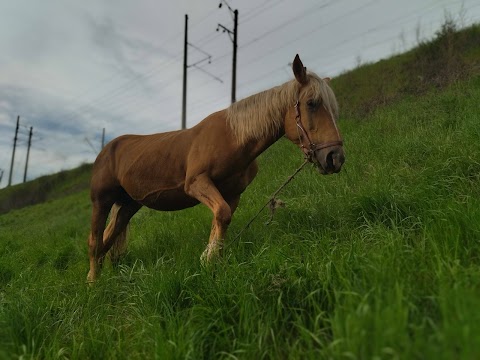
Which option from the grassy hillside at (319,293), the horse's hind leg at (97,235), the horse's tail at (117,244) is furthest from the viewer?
the horse's tail at (117,244)

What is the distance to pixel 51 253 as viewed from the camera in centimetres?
660

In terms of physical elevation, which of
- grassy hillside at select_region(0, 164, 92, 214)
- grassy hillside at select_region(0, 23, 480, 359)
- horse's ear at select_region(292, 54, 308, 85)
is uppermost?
grassy hillside at select_region(0, 164, 92, 214)

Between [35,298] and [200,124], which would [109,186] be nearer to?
[200,124]

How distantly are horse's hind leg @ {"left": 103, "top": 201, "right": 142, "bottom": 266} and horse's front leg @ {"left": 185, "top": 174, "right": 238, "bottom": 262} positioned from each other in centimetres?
201

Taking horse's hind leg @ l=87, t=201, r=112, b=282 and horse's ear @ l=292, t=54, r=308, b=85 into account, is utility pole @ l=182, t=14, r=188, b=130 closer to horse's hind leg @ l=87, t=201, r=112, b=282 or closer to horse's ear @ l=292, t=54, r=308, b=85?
horse's hind leg @ l=87, t=201, r=112, b=282

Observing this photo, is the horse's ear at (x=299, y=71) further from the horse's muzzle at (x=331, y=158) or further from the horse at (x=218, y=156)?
the horse's muzzle at (x=331, y=158)

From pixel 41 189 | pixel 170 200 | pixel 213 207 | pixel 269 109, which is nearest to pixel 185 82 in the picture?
pixel 170 200

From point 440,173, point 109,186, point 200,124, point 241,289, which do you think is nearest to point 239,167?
point 200,124

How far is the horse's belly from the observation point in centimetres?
410

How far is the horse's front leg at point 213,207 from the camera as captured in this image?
306cm

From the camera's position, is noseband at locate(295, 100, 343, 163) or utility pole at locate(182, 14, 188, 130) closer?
noseband at locate(295, 100, 343, 163)

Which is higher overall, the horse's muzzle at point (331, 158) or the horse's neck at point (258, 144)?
the horse's neck at point (258, 144)

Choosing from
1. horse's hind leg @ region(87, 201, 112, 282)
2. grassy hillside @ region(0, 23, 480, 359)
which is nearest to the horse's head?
grassy hillside @ region(0, 23, 480, 359)

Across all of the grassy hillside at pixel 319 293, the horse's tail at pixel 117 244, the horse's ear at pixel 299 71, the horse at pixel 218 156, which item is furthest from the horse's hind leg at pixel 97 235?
the horse's ear at pixel 299 71
